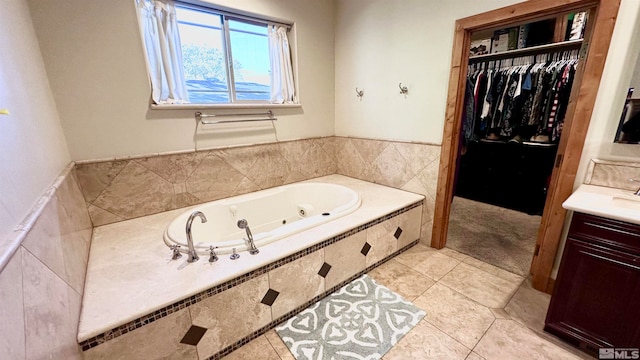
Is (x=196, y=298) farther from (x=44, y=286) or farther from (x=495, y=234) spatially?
(x=495, y=234)

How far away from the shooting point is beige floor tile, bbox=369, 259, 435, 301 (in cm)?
189

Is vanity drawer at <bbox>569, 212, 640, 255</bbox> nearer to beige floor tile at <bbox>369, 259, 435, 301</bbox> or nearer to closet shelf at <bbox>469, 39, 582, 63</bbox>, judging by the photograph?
beige floor tile at <bbox>369, 259, 435, 301</bbox>

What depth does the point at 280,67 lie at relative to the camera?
2607 mm

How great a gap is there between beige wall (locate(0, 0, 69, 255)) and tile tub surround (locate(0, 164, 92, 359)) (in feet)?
0.17

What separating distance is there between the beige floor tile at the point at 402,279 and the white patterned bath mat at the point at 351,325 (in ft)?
0.27

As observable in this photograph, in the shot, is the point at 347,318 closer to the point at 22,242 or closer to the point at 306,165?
the point at 22,242

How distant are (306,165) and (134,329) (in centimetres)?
221

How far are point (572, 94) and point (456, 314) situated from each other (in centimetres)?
Answer: 163

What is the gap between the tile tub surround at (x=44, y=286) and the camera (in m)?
0.58

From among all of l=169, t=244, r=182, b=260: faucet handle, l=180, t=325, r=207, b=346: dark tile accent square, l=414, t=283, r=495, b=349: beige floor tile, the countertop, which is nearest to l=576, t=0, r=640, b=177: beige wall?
the countertop

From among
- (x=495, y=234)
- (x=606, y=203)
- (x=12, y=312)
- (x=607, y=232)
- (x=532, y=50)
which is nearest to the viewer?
(x=12, y=312)

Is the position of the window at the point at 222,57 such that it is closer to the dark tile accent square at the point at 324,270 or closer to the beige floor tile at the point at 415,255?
the dark tile accent square at the point at 324,270

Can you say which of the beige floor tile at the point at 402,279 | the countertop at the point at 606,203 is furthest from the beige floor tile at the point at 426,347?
the countertop at the point at 606,203

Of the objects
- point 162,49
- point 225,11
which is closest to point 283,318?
point 162,49
